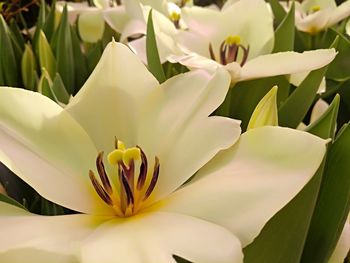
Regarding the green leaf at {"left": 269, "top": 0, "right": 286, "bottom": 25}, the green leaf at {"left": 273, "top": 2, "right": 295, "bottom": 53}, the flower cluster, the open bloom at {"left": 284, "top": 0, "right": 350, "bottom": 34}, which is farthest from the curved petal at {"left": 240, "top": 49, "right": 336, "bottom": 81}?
the green leaf at {"left": 269, "top": 0, "right": 286, "bottom": 25}

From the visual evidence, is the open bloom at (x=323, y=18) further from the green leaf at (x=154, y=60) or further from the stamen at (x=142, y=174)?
the stamen at (x=142, y=174)

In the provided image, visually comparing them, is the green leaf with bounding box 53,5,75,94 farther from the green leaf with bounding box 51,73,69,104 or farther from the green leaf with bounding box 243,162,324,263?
the green leaf with bounding box 243,162,324,263

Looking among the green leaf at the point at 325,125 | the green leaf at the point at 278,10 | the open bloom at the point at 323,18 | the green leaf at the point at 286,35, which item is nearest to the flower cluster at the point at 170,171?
the green leaf at the point at 325,125

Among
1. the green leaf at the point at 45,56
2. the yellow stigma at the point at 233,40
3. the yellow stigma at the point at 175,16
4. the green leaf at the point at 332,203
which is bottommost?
the green leaf at the point at 332,203

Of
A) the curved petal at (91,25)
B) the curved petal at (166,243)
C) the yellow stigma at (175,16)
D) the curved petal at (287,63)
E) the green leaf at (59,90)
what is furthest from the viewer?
the curved petal at (91,25)

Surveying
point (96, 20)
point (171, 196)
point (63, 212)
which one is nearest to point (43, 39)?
point (96, 20)

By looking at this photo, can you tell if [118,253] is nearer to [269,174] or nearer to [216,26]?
[269,174]

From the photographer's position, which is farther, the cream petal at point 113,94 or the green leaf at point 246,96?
the green leaf at point 246,96
